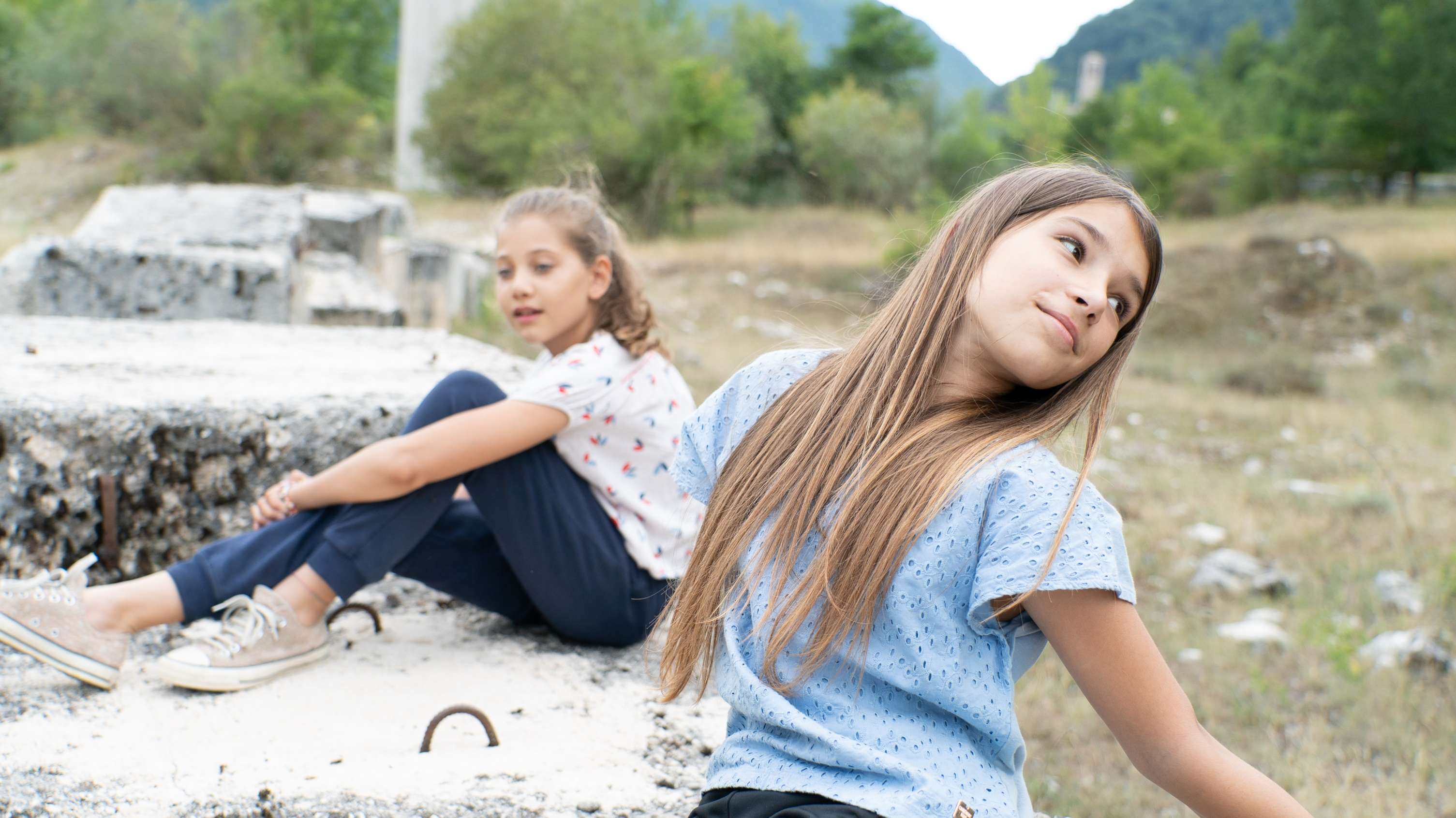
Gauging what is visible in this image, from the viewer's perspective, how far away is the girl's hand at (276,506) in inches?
78.2

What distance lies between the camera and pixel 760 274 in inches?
652

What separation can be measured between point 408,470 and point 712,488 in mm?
697

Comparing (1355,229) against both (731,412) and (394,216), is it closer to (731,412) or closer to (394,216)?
(394,216)

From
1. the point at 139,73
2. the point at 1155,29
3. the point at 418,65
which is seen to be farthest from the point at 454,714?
the point at 1155,29

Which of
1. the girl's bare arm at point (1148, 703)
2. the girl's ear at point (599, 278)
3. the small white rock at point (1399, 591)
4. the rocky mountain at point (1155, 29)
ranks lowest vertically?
the small white rock at point (1399, 591)

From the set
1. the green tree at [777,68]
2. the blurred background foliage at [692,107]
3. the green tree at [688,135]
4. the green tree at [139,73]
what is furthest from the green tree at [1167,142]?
the green tree at [139,73]

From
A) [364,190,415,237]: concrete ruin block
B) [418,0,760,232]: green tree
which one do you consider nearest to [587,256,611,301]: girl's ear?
[364,190,415,237]: concrete ruin block

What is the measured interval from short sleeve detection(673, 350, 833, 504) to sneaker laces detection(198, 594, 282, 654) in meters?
0.87

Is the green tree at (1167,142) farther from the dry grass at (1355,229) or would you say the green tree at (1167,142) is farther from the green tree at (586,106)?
the green tree at (586,106)

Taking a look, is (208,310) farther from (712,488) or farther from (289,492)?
(712,488)

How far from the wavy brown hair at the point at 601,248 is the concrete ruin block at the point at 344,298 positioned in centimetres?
247

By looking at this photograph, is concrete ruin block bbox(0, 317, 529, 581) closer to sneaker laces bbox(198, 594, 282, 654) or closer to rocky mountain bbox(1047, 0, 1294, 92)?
sneaker laces bbox(198, 594, 282, 654)

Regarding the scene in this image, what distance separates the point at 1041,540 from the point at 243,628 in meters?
1.38

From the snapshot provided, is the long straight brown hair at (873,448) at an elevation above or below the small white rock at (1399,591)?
above
